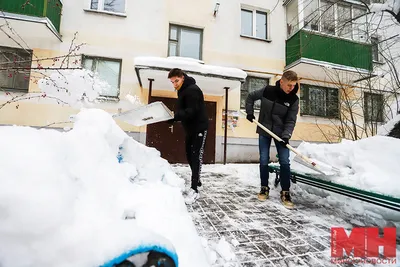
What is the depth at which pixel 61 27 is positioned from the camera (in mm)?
6391

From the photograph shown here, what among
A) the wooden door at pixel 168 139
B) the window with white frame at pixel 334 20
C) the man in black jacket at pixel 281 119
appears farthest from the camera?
the wooden door at pixel 168 139

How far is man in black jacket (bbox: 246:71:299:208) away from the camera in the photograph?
2.77m

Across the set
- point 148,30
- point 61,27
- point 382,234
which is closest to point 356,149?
point 382,234

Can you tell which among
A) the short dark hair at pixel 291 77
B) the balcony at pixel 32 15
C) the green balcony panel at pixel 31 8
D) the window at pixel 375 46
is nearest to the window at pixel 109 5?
the balcony at pixel 32 15

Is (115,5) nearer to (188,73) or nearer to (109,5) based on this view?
(109,5)

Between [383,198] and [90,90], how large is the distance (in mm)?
7268

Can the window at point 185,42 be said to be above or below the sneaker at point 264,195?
above

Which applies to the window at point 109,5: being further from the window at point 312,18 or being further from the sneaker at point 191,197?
the sneaker at point 191,197

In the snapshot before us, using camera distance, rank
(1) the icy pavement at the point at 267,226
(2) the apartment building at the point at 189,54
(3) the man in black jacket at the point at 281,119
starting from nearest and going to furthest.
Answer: (1) the icy pavement at the point at 267,226 < (3) the man in black jacket at the point at 281,119 < (2) the apartment building at the point at 189,54

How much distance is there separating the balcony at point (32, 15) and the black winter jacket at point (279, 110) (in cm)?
609

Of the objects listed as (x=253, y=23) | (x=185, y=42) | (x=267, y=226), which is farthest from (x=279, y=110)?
(x=253, y=23)

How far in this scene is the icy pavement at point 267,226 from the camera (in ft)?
5.17

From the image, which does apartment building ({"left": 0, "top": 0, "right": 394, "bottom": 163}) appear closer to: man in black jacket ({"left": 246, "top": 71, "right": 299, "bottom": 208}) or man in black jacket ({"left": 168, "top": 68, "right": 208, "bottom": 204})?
man in black jacket ({"left": 168, "top": 68, "right": 208, "bottom": 204})

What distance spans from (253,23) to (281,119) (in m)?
6.98
